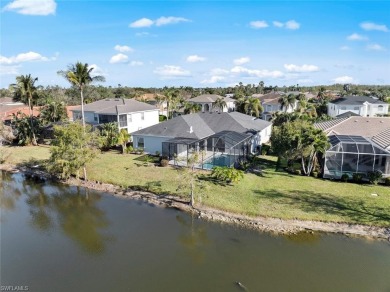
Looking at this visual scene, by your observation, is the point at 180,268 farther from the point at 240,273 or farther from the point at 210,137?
the point at 210,137

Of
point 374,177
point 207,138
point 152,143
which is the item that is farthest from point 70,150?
point 374,177

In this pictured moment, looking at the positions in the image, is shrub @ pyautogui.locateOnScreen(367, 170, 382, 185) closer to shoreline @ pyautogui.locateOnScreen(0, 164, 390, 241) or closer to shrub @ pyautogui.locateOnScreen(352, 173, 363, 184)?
shrub @ pyautogui.locateOnScreen(352, 173, 363, 184)

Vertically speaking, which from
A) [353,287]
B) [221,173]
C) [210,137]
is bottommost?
[353,287]

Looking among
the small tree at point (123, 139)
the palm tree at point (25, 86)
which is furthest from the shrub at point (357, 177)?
the palm tree at point (25, 86)

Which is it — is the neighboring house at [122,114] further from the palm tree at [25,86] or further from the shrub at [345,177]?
the shrub at [345,177]

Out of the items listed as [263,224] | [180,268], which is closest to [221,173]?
[263,224]

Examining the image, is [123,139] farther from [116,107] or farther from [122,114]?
[116,107]
